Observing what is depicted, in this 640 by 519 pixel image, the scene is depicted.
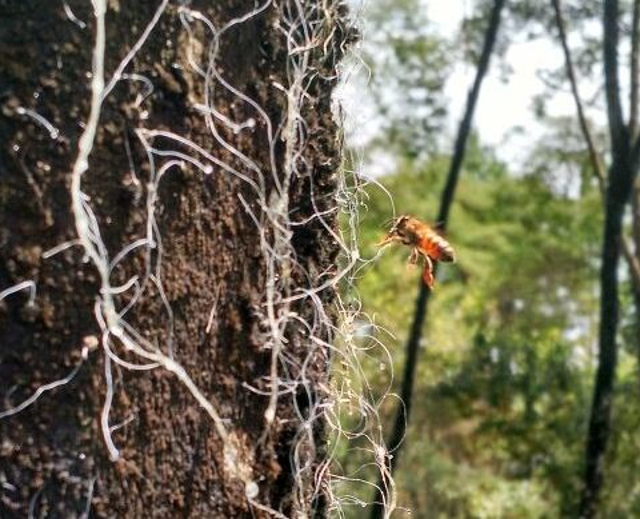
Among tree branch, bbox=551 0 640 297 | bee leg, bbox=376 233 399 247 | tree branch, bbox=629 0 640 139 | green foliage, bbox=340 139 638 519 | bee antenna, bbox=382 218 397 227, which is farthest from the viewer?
green foliage, bbox=340 139 638 519

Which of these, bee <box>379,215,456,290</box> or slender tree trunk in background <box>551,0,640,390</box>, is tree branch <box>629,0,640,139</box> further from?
bee <box>379,215,456,290</box>

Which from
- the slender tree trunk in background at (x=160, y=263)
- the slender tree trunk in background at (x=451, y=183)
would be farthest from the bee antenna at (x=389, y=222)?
the slender tree trunk in background at (x=451, y=183)

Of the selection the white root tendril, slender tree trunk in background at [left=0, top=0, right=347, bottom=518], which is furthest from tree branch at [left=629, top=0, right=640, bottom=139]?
slender tree trunk in background at [left=0, top=0, right=347, bottom=518]

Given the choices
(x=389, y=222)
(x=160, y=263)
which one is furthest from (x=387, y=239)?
(x=160, y=263)

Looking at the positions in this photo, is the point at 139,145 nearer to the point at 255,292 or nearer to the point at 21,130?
the point at 21,130

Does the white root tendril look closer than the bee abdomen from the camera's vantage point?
Yes
